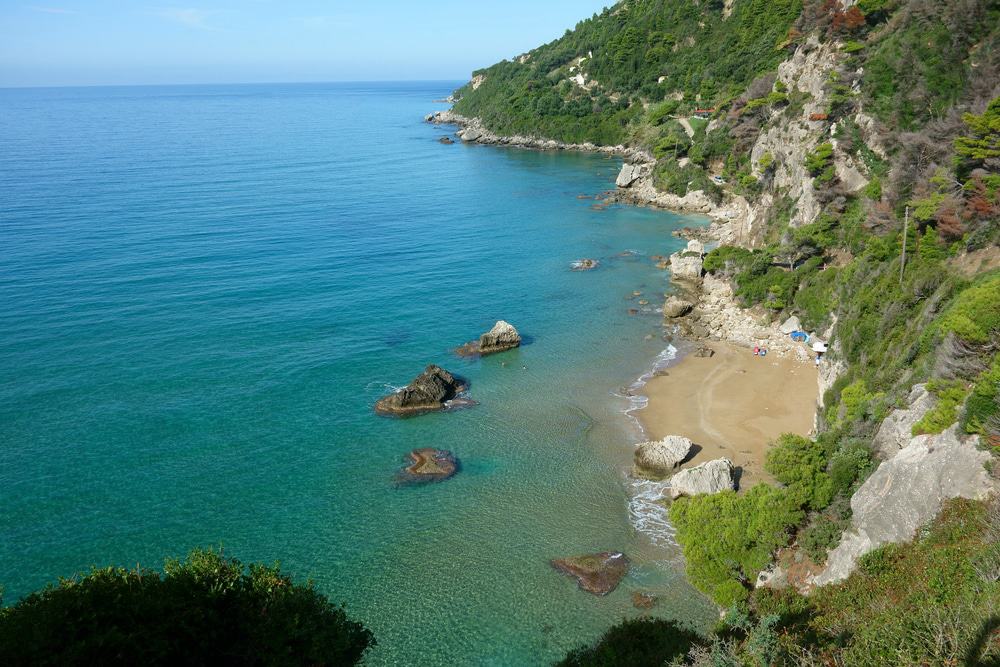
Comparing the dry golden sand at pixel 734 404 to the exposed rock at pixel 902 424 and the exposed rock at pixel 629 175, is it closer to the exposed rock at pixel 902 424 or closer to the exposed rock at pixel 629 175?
the exposed rock at pixel 902 424

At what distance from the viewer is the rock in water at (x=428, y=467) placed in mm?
31688

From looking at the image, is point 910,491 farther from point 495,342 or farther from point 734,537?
point 495,342

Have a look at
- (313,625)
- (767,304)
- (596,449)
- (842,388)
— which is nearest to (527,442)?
(596,449)

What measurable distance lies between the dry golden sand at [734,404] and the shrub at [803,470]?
14.9 feet

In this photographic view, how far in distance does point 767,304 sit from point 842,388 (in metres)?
17.5

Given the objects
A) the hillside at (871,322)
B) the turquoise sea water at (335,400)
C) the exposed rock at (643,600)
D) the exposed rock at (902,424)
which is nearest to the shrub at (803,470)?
the hillside at (871,322)

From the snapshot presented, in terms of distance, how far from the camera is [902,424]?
2278cm

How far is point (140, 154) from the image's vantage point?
111m

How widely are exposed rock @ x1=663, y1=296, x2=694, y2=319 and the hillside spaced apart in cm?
447

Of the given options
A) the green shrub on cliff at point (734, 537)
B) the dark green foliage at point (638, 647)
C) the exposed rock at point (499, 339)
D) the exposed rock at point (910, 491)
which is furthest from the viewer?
the exposed rock at point (499, 339)

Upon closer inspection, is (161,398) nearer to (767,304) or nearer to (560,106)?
(767,304)

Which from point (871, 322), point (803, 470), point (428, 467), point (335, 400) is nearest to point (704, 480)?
point (803, 470)

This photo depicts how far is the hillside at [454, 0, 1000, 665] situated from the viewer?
1569cm

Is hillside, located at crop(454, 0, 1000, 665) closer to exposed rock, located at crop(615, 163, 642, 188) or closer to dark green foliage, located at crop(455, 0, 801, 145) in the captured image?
exposed rock, located at crop(615, 163, 642, 188)
